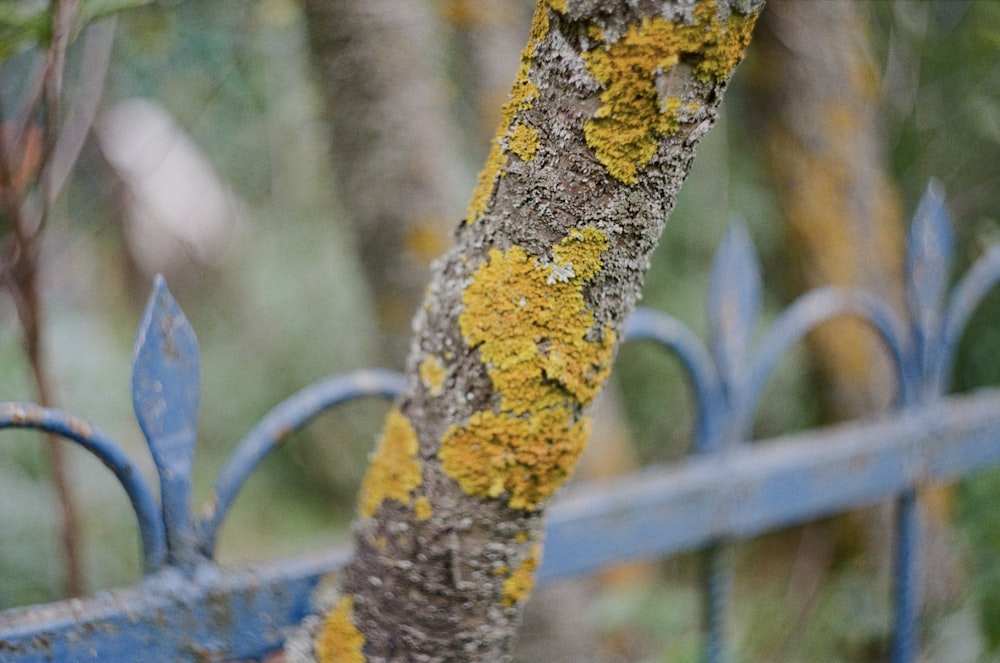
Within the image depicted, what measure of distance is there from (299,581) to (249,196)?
9.35 ft

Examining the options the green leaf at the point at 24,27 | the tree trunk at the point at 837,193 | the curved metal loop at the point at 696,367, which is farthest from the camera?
the tree trunk at the point at 837,193

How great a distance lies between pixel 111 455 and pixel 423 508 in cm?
35

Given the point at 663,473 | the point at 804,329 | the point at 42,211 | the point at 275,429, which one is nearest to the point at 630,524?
the point at 663,473

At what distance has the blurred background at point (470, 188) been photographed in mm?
1647

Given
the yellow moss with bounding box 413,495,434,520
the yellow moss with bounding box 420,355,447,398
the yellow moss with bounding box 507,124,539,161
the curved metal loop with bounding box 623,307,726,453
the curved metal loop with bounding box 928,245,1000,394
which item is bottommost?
the yellow moss with bounding box 413,495,434,520

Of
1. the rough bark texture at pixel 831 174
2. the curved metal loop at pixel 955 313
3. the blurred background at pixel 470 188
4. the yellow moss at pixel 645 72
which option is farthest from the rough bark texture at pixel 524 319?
the rough bark texture at pixel 831 174

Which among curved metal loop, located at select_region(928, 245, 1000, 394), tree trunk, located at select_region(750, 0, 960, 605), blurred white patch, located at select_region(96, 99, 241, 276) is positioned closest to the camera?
curved metal loop, located at select_region(928, 245, 1000, 394)

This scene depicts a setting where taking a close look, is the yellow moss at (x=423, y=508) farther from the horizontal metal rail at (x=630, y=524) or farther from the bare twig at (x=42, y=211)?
the bare twig at (x=42, y=211)

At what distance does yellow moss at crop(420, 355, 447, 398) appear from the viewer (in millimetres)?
711

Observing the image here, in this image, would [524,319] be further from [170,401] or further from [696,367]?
[696,367]

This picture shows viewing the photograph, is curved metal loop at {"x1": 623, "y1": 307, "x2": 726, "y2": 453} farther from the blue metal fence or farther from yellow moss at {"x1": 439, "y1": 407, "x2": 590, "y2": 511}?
yellow moss at {"x1": 439, "y1": 407, "x2": 590, "y2": 511}

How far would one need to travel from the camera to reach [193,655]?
2.94 feet

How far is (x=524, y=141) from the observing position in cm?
63

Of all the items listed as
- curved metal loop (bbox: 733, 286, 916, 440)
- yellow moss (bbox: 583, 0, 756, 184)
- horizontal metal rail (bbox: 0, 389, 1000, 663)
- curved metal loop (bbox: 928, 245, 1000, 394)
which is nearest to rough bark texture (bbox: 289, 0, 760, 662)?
yellow moss (bbox: 583, 0, 756, 184)
